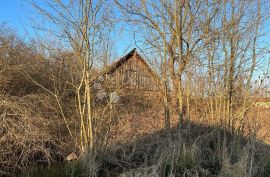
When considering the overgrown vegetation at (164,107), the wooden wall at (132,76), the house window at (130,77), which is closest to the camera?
the overgrown vegetation at (164,107)

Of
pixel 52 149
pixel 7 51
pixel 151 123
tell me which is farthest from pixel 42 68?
pixel 151 123

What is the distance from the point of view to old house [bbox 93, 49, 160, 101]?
6.39 metres

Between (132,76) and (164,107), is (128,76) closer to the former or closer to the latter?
(132,76)

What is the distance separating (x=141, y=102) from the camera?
11.5m

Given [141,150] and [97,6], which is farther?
[141,150]

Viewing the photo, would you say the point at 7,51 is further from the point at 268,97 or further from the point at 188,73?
the point at 268,97

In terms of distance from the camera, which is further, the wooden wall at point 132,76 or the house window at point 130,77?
the house window at point 130,77

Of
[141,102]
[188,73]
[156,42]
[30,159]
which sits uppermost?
[156,42]

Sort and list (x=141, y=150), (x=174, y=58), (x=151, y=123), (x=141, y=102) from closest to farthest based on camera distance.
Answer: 1. (x=174, y=58)
2. (x=141, y=150)
3. (x=151, y=123)
4. (x=141, y=102)

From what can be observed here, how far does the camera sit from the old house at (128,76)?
21.0ft

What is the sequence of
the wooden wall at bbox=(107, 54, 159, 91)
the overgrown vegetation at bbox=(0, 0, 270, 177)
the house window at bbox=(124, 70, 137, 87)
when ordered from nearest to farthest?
1. the overgrown vegetation at bbox=(0, 0, 270, 177)
2. the wooden wall at bbox=(107, 54, 159, 91)
3. the house window at bbox=(124, 70, 137, 87)

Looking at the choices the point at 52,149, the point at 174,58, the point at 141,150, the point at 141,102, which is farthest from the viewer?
the point at 141,102

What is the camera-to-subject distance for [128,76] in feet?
31.4

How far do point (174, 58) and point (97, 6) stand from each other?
187cm
